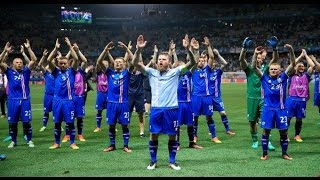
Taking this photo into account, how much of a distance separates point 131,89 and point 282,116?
5.07m

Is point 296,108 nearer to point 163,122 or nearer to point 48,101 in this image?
point 163,122

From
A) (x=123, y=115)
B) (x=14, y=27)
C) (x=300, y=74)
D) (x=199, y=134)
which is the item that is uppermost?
(x=14, y=27)

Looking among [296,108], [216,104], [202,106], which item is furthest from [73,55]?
[296,108]

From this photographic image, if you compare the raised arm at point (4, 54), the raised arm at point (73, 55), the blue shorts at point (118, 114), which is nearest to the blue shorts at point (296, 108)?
the blue shorts at point (118, 114)

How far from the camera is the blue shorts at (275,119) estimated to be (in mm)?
8852

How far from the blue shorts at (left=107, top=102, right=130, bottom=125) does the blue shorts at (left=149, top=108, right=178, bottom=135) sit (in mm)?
1944

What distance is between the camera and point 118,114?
1002 centimetres

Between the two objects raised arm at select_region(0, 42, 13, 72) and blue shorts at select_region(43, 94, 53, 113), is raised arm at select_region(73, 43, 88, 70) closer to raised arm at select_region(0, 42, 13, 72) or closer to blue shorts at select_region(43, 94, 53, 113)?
raised arm at select_region(0, 42, 13, 72)

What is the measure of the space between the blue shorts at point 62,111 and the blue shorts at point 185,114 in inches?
111

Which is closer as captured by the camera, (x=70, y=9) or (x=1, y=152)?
(x=1, y=152)

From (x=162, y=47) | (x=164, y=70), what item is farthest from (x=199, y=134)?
(x=162, y=47)

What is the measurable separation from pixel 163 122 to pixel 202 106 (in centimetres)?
342

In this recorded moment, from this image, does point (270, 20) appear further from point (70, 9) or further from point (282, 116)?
point (282, 116)

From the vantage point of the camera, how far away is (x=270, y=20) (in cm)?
6019
